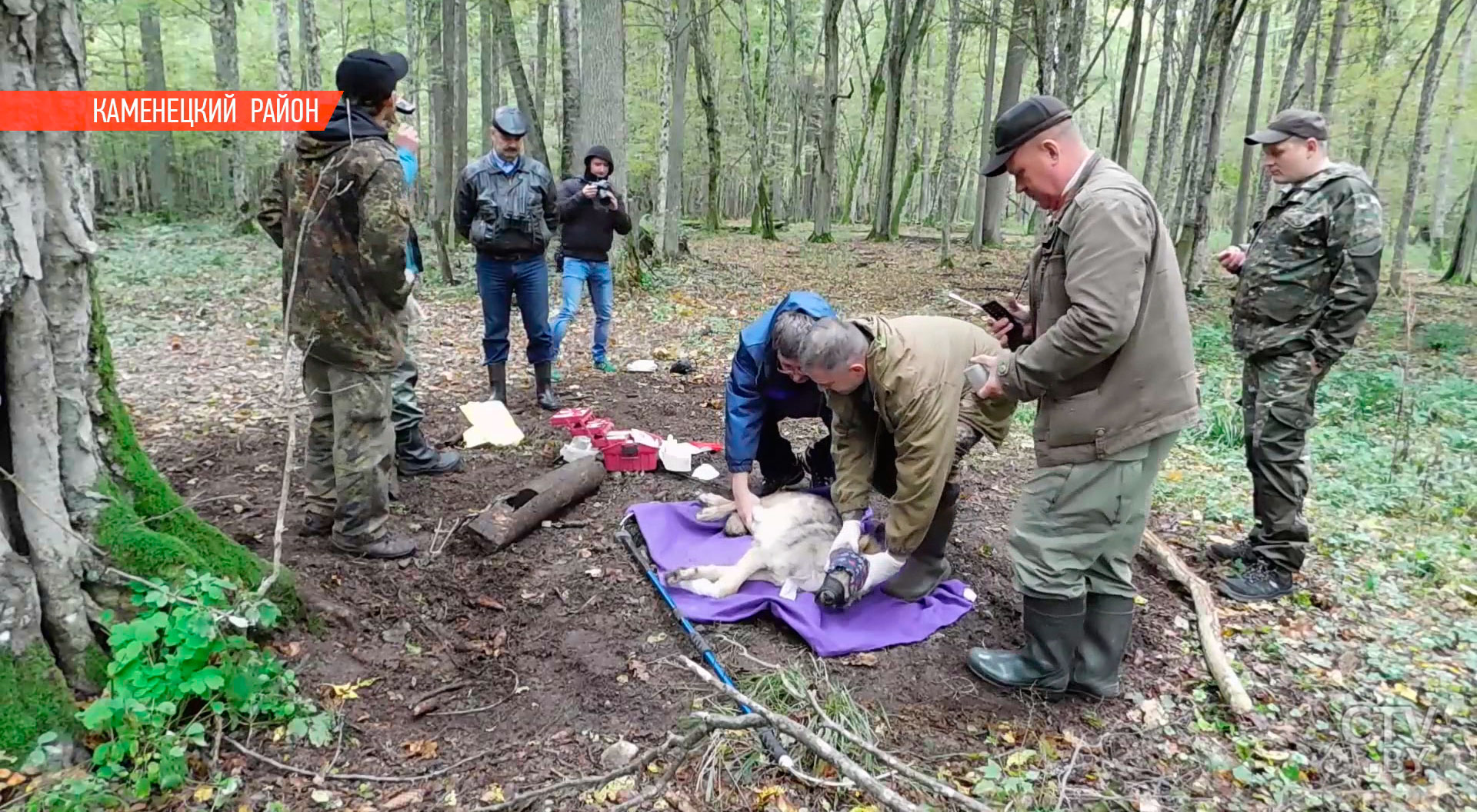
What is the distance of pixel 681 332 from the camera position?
10.0 metres

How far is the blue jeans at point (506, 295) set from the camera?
6297 millimetres

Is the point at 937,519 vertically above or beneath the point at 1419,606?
above

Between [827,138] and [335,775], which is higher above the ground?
[827,138]

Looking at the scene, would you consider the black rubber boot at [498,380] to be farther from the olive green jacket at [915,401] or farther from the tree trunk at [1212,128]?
the tree trunk at [1212,128]

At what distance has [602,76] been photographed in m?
11.0

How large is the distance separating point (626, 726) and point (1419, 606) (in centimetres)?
385

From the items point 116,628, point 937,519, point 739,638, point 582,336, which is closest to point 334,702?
point 116,628

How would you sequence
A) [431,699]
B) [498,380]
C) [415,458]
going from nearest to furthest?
[431,699], [415,458], [498,380]

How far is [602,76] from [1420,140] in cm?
1376

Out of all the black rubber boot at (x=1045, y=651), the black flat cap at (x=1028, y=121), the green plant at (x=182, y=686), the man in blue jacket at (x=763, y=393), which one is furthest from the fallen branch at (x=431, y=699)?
the black flat cap at (x=1028, y=121)

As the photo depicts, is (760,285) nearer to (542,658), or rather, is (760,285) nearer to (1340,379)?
(1340,379)

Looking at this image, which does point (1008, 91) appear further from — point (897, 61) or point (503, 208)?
point (503, 208)
